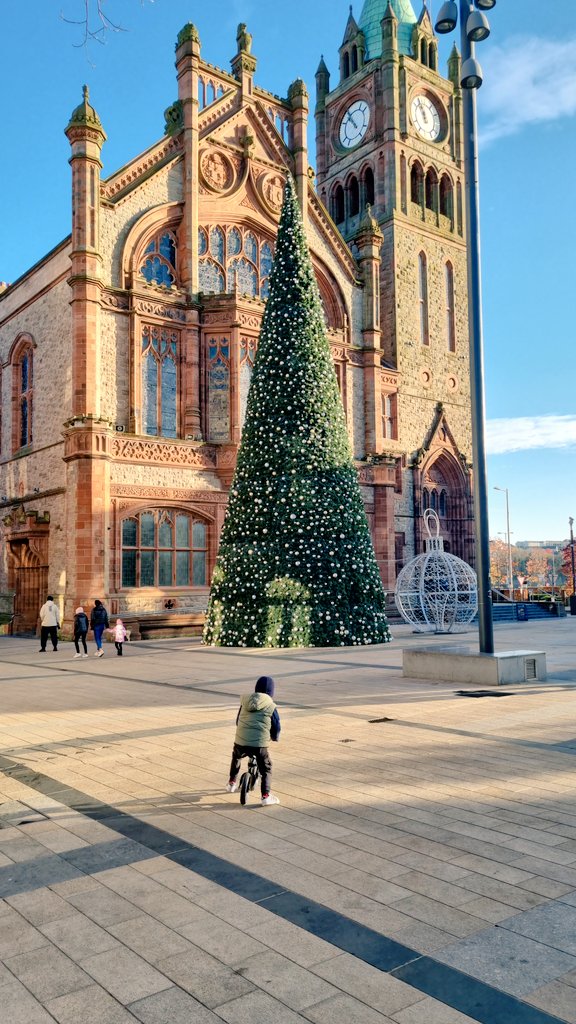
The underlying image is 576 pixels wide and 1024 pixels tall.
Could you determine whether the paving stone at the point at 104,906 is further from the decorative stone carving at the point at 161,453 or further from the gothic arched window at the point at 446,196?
the gothic arched window at the point at 446,196

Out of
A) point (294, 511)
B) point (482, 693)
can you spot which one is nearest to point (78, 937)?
point (482, 693)

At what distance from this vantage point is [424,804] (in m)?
6.05

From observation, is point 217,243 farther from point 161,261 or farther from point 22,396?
point 22,396

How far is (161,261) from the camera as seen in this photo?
94.4ft

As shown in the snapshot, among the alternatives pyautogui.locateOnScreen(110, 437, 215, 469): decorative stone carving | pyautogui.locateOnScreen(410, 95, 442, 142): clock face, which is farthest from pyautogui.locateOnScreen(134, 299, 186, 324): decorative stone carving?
pyautogui.locateOnScreen(410, 95, 442, 142): clock face

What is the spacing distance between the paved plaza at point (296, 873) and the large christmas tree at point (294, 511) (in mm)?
9356

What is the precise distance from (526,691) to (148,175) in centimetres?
2354

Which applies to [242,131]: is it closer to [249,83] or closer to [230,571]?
[249,83]

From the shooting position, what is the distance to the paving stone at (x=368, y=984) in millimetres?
3316

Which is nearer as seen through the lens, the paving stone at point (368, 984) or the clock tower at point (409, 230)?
the paving stone at point (368, 984)

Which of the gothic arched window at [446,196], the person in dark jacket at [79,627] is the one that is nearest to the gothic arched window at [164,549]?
the person in dark jacket at [79,627]

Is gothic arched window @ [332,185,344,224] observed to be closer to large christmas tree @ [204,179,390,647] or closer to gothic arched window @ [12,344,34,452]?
gothic arched window @ [12,344,34,452]

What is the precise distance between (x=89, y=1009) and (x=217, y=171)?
3150 centimetres

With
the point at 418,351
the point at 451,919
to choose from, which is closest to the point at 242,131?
the point at 418,351
